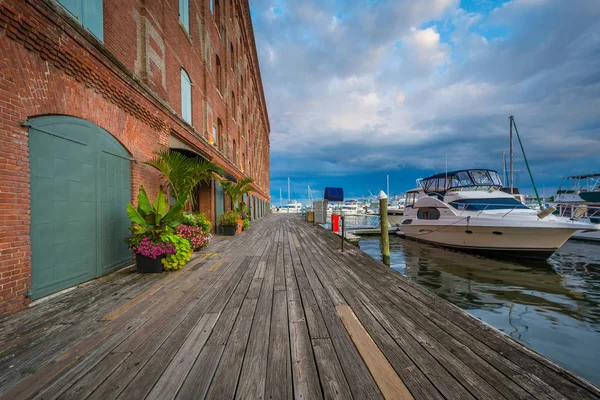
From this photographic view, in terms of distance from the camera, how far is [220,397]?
1.72 metres

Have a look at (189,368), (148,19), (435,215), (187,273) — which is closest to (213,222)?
(187,273)

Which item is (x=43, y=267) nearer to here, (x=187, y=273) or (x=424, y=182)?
(x=187, y=273)

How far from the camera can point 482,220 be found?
36.2ft

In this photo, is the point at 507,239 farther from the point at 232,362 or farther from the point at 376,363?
A: the point at 232,362

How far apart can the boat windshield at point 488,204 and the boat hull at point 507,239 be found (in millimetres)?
1071

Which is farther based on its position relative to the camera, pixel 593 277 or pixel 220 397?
pixel 593 277

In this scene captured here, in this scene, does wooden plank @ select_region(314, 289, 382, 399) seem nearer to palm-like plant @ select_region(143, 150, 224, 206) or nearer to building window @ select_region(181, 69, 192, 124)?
palm-like plant @ select_region(143, 150, 224, 206)

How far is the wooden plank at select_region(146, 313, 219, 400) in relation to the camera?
5.81ft

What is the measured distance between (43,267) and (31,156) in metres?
1.66

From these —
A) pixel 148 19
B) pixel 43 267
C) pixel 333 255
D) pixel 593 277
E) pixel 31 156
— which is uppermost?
pixel 148 19

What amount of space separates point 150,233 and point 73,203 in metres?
1.46

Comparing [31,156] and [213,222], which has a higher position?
[31,156]

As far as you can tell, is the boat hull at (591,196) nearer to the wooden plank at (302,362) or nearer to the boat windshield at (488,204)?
the boat windshield at (488,204)

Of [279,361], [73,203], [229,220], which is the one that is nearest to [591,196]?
[229,220]
